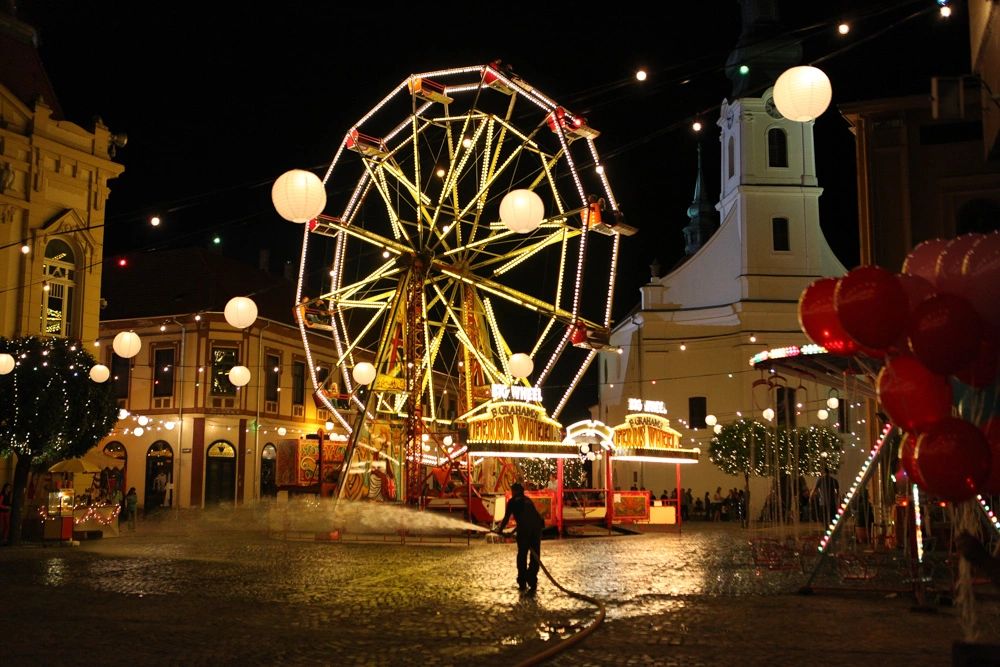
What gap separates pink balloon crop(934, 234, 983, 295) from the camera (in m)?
8.76

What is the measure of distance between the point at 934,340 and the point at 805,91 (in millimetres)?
4281

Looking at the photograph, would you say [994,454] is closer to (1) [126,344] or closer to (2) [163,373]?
(1) [126,344]

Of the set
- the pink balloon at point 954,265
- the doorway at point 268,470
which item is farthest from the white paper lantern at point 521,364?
the doorway at point 268,470

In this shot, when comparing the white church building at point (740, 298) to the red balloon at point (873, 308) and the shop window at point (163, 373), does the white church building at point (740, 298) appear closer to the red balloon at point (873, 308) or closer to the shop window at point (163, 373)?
the shop window at point (163, 373)

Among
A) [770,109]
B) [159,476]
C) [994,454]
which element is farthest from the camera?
[770,109]

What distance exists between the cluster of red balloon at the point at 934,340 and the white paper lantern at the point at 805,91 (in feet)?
9.26

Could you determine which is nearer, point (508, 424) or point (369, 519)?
point (369, 519)

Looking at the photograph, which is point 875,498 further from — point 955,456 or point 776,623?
point 955,456

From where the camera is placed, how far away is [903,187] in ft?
82.9

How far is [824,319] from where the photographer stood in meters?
9.79

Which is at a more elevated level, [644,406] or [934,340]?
[644,406]

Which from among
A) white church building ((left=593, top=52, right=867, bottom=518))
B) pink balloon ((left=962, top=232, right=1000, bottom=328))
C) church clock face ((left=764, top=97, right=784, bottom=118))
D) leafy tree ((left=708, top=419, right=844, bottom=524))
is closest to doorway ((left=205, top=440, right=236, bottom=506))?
white church building ((left=593, top=52, right=867, bottom=518))

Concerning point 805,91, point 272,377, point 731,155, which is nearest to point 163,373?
point 272,377

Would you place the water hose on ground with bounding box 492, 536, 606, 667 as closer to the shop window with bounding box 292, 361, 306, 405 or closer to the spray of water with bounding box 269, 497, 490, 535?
the spray of water with bounding box 269, 497, 490, 535
